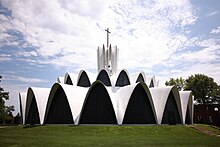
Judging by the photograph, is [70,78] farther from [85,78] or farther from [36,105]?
[36,105]

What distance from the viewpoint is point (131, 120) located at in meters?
27.8

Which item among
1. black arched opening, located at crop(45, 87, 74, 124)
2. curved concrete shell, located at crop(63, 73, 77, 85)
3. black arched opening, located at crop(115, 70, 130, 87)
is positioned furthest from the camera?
curved concrete shell, located at crop(63, 73, 77, 85)

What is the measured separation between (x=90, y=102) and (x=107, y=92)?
2727mm

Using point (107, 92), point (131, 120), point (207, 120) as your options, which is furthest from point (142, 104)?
point (207, 120)

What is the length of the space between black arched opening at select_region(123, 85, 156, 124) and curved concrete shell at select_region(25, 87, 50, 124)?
1235 centimetres

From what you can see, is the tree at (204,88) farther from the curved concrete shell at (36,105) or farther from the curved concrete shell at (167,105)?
the curved concrete shell at (36,105)

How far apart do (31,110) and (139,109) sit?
1707 cm

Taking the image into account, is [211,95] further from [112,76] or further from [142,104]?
[142,104]

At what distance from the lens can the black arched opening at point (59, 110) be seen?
29656 millimetres

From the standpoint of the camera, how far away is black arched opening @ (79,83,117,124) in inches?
1098

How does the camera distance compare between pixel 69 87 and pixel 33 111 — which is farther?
pixel 33 111

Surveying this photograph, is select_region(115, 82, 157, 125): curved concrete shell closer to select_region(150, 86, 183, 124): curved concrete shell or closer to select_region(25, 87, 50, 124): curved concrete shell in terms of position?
select_region(150, 86, 183, 124): curved concrete shell

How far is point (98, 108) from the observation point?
28.4m

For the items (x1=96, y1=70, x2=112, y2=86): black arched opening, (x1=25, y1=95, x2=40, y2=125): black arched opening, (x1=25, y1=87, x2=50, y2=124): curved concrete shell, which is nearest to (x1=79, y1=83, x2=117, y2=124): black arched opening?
(x1=25, y1=87, x2=50, y2=124): curved concrete shell
